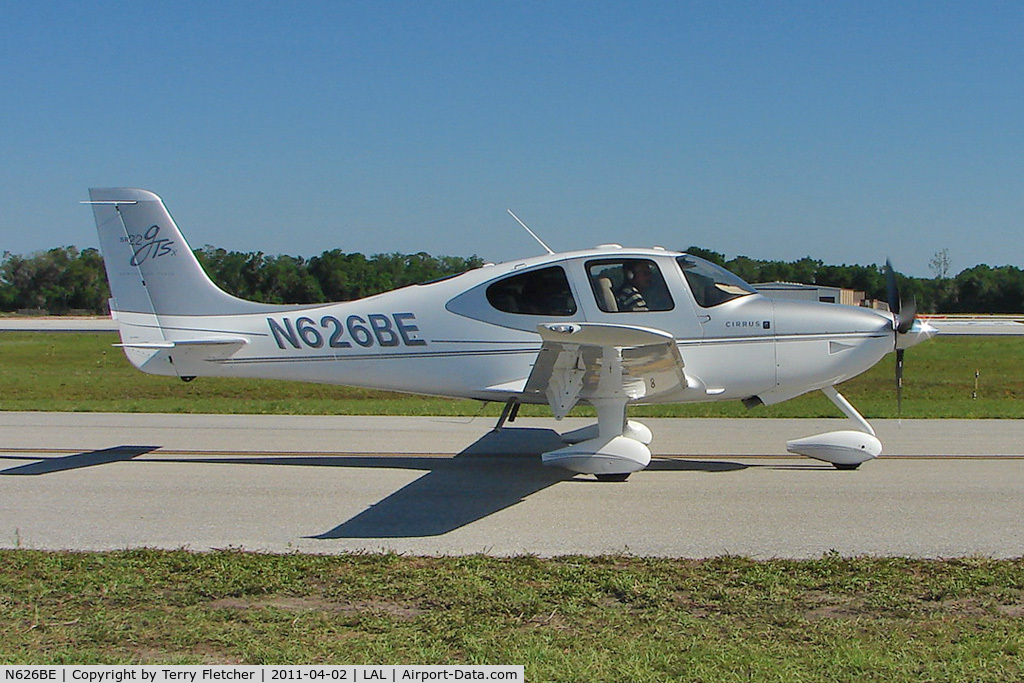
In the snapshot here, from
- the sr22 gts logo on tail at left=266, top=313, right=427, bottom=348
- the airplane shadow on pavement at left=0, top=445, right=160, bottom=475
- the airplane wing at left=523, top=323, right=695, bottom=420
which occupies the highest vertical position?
the sr22 gts logo on tail at left=266, top=313, right=427, bottom=348

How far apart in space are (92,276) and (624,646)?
86872 mm

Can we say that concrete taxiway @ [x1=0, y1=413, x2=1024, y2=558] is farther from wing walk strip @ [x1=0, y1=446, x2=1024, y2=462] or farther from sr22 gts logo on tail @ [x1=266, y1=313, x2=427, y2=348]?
sr22 gts logo on tail @ [x1=266, y1=313, x2=427, y2=348]

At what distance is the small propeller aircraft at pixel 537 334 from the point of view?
9367mm

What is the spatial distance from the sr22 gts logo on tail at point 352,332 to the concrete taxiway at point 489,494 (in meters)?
1.36

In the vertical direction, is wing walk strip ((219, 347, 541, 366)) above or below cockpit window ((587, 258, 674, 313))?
below

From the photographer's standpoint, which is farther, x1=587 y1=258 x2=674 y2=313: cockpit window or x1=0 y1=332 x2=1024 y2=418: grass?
x1=0 y1=332 x2=1024 y2=418: grass

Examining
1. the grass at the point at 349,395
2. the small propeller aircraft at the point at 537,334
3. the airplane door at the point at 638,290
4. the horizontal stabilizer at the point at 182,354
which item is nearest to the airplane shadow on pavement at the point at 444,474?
the small propeller aircraft at the point at 537,334

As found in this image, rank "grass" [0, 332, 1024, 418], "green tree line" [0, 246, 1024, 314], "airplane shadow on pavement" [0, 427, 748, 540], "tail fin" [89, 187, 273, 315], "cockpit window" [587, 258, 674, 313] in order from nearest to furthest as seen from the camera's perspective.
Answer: "airplane shadow on pavement" [0, 427, 748, 540] < "cockpit window" [587, 258, 674, 313] < "tail fin" [89, 187, 273, 315] < "grass" [0, 332, 1024, 418] < "green tree line" [0, 246, 1024, 314]

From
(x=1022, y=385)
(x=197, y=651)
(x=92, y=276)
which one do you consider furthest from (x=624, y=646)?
(x=92, y=276)

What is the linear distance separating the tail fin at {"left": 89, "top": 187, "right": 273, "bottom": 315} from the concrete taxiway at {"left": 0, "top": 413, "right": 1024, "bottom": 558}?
1.75m

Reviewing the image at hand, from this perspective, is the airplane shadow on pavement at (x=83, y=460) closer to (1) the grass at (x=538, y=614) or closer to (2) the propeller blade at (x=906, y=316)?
(1) the grass at (x=538, y=614)

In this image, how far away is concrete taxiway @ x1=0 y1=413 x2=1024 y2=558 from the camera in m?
6.97

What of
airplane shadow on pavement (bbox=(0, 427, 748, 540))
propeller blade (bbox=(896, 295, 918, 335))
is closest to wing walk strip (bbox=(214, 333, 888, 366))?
propeller blade (bbox=(896, 295, 918, 335))

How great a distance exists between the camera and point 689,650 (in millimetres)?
4547
